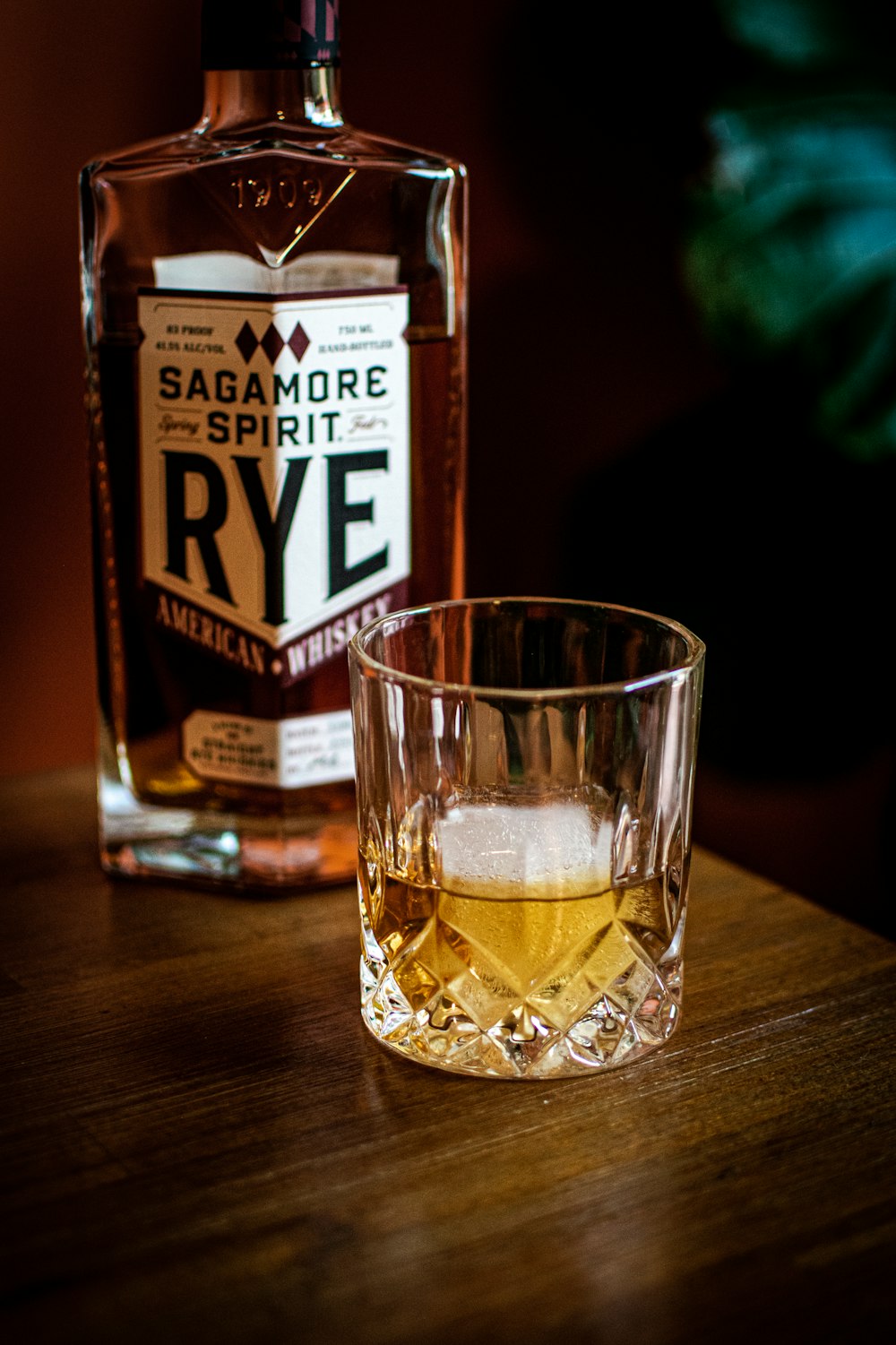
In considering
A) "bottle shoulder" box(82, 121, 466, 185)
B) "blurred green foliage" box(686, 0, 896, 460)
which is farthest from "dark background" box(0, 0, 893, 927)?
"bottle shoulder" box(82, 121, 466, 185)

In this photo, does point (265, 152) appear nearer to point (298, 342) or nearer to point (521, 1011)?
point (298, 342)

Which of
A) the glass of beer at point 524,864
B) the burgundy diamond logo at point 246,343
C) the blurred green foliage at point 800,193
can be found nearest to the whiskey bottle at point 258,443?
the burgundy diamond logo at point 246,343

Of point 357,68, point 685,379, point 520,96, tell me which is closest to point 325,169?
point 357,68

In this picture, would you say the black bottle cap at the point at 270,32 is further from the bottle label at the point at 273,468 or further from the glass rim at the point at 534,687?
the glass rim at the point at 534,687

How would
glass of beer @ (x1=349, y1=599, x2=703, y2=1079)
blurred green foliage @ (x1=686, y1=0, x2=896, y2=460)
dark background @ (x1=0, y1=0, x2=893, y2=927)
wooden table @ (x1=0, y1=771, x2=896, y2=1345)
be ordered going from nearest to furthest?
wooden table @ (x1=0, y1=771, x2=896, y2=1345) → glass of beer @ (x1=349, y1=599, x2=703, y2=1079) → dark background @ (x1=0, y1=0, x2=893, y2=927) → blurred green foliage @ (x1=686, y1=0, x2=896, y2=460)

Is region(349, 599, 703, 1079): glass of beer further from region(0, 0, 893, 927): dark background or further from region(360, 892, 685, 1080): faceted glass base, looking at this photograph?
region(0, 0, 893, 927): dark background

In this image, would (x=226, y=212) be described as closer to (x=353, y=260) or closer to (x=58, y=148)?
(x=353, y=260)
